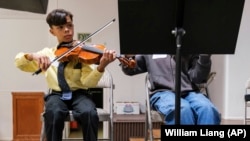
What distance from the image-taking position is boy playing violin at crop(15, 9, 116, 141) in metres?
1.57

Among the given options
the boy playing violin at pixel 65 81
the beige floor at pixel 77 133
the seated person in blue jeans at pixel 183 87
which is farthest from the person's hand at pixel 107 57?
the beige floor at pixel 77 133

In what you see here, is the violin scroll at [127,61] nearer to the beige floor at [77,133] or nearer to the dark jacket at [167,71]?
the dark jacket at [167,71]

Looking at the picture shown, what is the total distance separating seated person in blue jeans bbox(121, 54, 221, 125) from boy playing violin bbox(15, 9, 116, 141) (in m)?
0.23

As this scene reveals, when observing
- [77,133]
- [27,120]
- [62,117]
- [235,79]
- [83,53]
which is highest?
[83,53]

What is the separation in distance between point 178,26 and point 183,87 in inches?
24.4

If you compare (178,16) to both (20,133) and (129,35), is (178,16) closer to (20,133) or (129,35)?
(129,35)

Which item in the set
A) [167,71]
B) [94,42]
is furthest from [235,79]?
[167,71]

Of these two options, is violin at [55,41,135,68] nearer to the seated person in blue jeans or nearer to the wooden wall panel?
the seated person in blue jeans

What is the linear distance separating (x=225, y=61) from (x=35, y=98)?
6.55 feet

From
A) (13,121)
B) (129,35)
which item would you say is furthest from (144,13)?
(13,121)

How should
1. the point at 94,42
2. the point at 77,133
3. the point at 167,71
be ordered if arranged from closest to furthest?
the point at 167,71
the point at 94,42
the point at 77,133

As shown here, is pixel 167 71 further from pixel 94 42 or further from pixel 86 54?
pixel 94 42

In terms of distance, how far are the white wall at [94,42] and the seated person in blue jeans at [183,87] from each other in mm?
1330

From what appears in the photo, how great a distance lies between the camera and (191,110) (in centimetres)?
160
